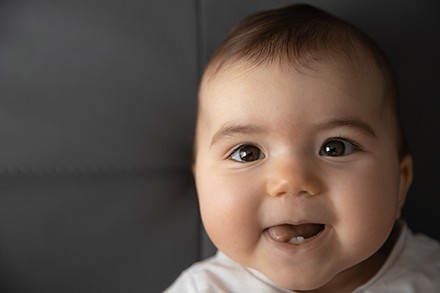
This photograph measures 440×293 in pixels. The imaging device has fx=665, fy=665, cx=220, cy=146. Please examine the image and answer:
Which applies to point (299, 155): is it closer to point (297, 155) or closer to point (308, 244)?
point (297, 155)

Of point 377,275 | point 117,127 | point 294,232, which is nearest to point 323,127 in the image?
point 294,232

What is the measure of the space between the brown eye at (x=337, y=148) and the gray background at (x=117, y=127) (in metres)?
0.29

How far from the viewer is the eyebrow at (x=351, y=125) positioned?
0.98m

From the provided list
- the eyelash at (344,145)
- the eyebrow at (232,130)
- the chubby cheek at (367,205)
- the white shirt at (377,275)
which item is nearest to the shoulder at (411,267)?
the white shirt at (377,275)

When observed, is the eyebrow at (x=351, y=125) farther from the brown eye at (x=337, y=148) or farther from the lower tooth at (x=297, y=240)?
the lower tooth at (x=297, y=240)

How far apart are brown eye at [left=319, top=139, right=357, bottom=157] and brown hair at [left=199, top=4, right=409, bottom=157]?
0.36 feet

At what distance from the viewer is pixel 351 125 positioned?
100 centimetres

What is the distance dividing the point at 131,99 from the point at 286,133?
34 centimetres

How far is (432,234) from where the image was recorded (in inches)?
50.5

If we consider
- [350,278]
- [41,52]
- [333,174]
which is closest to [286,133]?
[333,174]

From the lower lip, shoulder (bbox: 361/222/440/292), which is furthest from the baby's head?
shoulder (bbox: 361/222/440/292)

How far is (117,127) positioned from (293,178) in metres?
0.39

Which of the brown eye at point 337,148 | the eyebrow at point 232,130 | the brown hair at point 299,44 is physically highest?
the brown hair at point 299,44

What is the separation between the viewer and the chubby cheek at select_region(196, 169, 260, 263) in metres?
0.97
